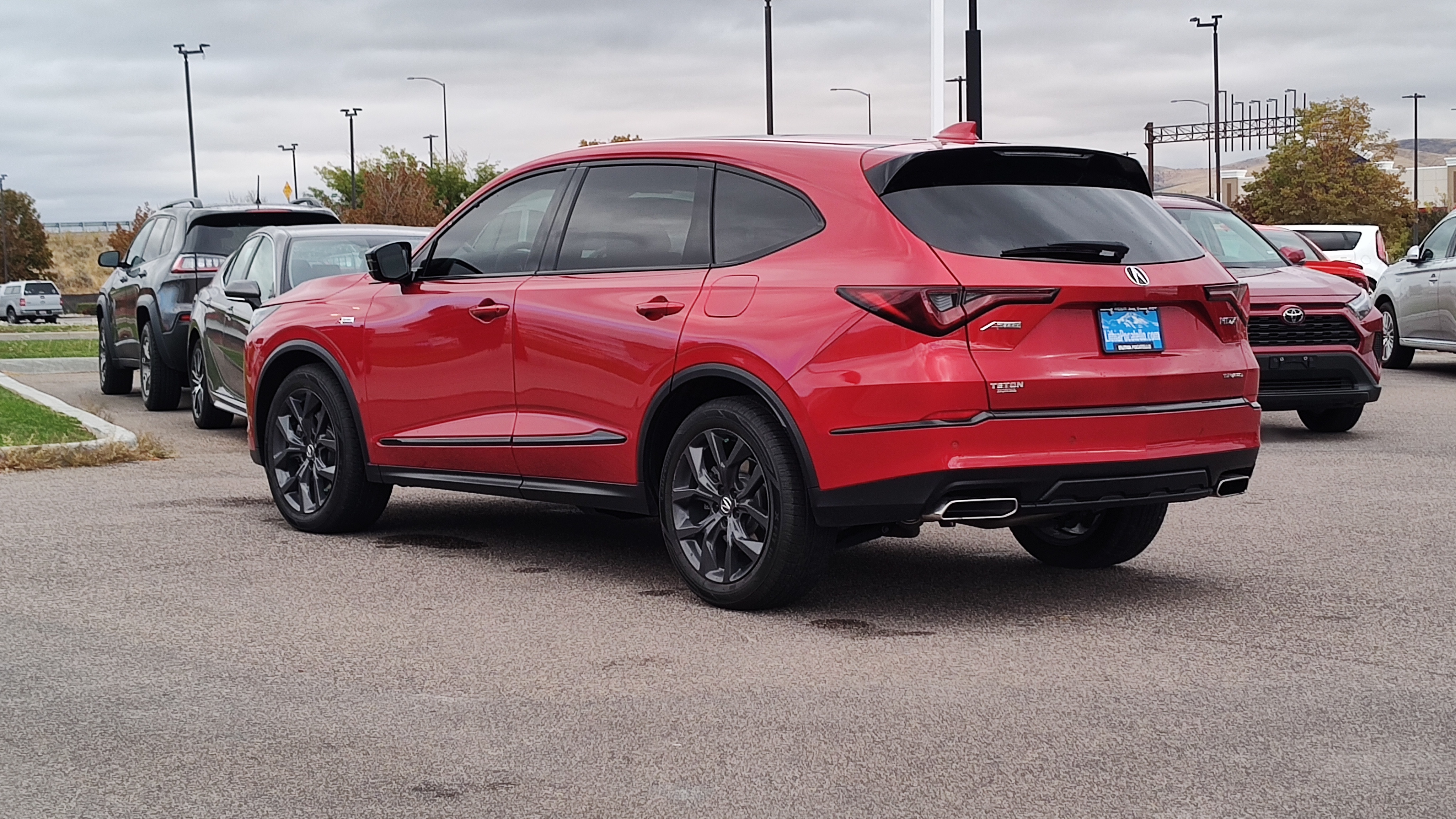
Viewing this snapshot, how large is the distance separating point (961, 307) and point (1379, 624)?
1907 millimetres

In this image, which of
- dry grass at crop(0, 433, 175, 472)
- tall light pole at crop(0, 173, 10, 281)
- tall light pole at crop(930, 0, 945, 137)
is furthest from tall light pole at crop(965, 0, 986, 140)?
tall light pole at crop(0, 173, 10, 281)

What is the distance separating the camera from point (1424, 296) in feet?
59.9

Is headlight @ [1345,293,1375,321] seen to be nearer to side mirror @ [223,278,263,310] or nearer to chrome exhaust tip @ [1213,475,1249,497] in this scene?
chrome exhaust tip @ [1213,475,1249,497]

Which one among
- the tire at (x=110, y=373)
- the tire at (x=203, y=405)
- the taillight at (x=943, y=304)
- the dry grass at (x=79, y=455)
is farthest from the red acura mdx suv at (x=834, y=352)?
the tire at (x=110, y=373)

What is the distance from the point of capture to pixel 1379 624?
607 centimetres

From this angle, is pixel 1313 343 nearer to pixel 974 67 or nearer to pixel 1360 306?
pixel 1360 306

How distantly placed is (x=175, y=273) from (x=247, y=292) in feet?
12.6

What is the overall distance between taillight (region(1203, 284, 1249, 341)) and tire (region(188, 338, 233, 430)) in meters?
9.32

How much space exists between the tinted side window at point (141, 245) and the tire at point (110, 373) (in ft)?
3.32

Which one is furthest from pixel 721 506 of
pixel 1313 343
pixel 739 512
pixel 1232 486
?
pixel 1313 343

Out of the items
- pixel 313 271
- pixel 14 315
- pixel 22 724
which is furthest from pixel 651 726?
pixel 14 315

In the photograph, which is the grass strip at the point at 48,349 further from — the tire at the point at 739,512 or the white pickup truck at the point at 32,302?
the white pickup truck at the point at 32,302

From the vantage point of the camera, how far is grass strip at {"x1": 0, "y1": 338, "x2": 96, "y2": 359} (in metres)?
25.6

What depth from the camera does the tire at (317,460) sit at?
815cm
